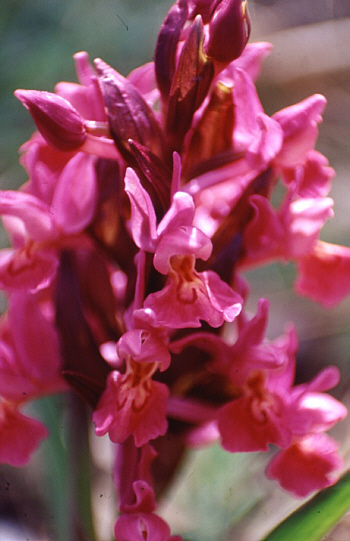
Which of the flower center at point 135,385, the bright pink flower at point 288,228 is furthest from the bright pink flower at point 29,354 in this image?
the bright pink flower at point 288,228

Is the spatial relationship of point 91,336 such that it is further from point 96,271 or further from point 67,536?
point 67,536

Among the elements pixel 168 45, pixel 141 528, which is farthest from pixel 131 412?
pixel 168 45

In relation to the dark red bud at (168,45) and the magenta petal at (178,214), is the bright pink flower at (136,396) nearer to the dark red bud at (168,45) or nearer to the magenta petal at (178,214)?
the magenta petal at (178,214)

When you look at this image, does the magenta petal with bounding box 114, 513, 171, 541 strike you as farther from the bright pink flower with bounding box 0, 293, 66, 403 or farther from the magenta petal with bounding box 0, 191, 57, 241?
the magenta petal with bounding box 0, 191, 57, 241

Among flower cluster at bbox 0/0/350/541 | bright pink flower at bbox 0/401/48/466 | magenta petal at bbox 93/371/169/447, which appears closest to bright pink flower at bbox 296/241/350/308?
flower cluster at bbox 0/0/350/541

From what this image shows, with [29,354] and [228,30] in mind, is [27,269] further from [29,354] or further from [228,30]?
[228,30]

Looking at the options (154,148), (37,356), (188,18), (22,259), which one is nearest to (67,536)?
(37,356)
